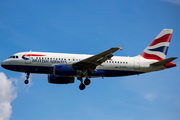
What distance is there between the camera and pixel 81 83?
35.8m

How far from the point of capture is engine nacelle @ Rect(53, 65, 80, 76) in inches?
1288

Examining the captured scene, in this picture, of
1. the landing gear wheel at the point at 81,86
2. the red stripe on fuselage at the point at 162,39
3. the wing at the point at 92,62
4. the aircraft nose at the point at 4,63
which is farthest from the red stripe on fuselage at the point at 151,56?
the aircraft nose at the point at 4,63

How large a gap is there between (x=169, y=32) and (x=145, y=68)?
8.20m

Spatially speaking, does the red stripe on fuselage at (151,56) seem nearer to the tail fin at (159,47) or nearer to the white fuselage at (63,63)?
the tail fin at (159,47)

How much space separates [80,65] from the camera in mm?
33656

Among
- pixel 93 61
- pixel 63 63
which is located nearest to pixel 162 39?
pixel 93 61

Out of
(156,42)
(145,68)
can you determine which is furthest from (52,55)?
(156,42)

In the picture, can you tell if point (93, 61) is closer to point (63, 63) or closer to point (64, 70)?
point (64, 70)

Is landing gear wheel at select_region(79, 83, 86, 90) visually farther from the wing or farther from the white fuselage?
the wing

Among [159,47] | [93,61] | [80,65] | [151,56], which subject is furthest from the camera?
[159,47]

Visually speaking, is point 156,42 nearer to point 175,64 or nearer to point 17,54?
point 175,64

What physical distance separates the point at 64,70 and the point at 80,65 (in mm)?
2150

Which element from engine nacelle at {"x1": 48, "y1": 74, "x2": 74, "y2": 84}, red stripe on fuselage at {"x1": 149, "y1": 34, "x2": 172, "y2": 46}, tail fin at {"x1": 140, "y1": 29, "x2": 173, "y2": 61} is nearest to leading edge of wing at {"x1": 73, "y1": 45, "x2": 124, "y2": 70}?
engine nacelle at {"x1": 48, "y1": 74, "x2": 74, "y2": 84}

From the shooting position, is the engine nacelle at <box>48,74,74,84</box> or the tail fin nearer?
the engine nacelle at <box>48,74,74,84</box>
